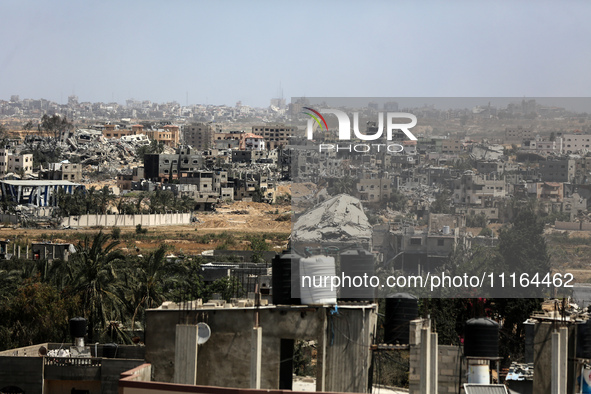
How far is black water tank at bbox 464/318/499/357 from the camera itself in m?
13.6

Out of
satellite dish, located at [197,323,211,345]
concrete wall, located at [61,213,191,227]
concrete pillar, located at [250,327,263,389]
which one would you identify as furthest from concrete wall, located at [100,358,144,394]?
concrete wall, located at [61,213,191,227]

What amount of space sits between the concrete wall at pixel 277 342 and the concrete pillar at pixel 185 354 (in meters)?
0.24

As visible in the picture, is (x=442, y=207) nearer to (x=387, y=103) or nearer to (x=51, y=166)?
(x=387, y=103)

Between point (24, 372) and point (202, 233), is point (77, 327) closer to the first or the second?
point (24, 372)

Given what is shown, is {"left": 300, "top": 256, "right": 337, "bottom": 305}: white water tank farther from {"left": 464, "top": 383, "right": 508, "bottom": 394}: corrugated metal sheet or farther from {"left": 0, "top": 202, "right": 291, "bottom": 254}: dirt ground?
{"left": 0, "top": 202, "right": 291, "bottom": 254}: dirt ground

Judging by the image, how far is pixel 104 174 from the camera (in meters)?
138

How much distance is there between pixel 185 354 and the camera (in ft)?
44.9

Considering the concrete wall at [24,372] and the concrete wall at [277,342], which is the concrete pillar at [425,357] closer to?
the concrete wall at [277,342]

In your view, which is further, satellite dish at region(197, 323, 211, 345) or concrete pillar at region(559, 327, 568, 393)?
satellite dish at region(197, 323, 211, 345)

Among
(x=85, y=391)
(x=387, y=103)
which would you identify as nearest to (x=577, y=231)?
(x=387, y=103)

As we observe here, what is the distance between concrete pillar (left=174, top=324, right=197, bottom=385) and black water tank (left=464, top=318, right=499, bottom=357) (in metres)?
3.31

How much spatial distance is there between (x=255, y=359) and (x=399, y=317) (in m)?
2.32

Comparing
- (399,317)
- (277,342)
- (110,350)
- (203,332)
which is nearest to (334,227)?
(399,317)

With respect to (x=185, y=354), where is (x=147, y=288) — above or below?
below
